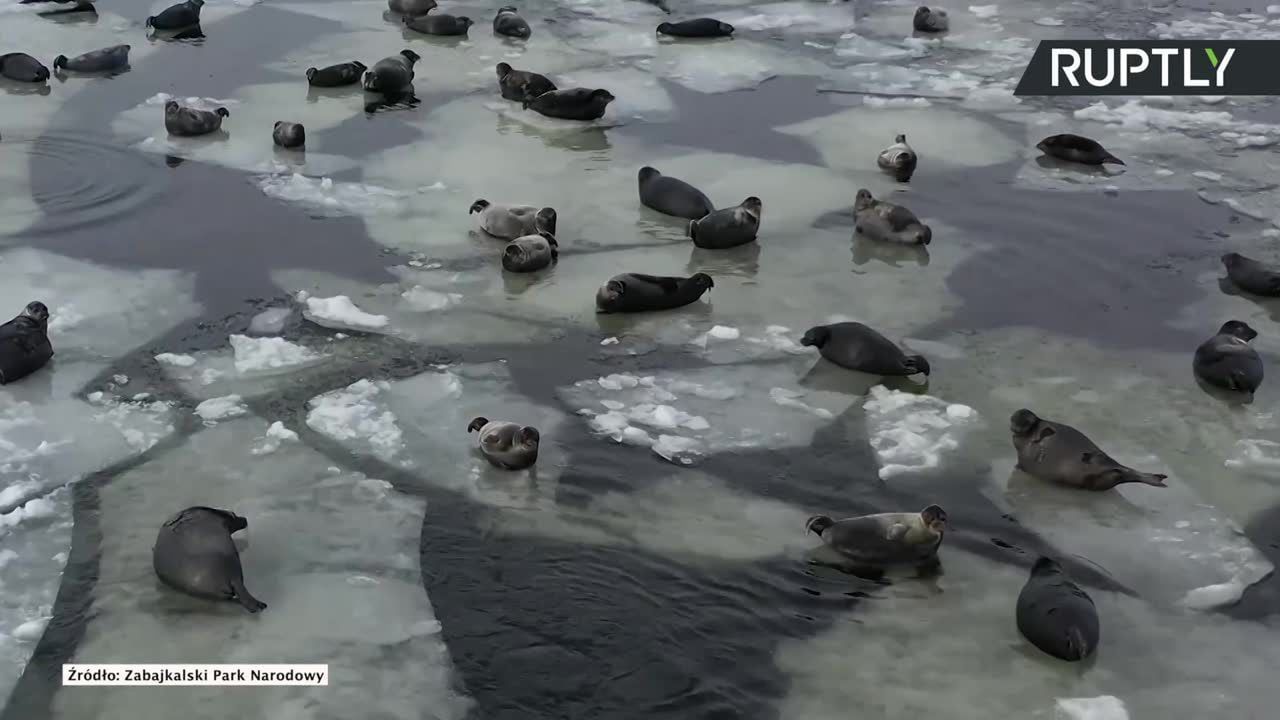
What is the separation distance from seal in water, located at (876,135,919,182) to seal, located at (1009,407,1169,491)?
331cm

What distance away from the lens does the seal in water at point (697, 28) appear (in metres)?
11.3

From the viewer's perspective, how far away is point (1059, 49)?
1094 centimetres

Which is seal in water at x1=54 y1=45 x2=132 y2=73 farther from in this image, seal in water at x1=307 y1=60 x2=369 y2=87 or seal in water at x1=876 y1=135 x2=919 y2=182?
seal in water at x1=876 y1=135 x2=919 y2=182

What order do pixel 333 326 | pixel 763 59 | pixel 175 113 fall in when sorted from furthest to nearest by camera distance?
pixel 763 59, pixel 175 113, pixel 333 326

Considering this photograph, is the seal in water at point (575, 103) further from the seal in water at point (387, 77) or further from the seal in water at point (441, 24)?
the seal in water at point (441, 24)

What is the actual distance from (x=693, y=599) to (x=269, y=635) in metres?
1.41

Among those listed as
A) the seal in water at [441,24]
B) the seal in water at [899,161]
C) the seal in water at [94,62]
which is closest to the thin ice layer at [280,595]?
the seal in water at [899,161]

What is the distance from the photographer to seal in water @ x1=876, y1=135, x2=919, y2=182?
8180 millimetres

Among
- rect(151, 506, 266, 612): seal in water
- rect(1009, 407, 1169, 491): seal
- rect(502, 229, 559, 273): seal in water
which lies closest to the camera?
rect(151, 506, 266, 612): seal in water

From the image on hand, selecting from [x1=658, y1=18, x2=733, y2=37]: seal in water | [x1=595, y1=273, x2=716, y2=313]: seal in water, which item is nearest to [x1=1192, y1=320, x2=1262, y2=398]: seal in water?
[x1=595, y1=273, x2=716, y2=313]: seal in water

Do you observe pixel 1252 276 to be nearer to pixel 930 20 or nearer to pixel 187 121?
pixel 930 20

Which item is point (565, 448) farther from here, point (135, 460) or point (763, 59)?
point (763, 59)

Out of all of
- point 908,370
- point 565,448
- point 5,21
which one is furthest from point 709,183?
point 5,21

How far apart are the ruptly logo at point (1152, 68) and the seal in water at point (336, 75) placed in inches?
206
